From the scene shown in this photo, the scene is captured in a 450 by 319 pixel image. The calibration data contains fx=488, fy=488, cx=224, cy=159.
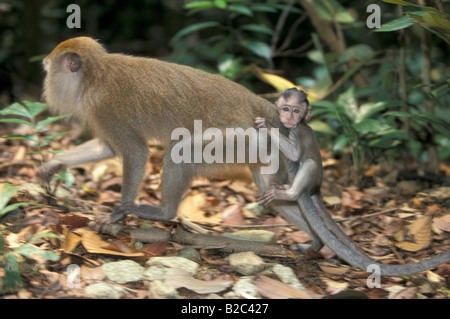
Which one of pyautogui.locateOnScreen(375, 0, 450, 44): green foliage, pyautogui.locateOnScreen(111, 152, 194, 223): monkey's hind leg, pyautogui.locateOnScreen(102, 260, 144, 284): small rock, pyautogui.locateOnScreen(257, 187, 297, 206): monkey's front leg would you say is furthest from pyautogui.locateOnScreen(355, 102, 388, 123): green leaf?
pyautogui.locateOnScreen(102, 260, 144, 284): small rock

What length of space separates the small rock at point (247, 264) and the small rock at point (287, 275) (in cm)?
12

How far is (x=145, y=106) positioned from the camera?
4.96 metres

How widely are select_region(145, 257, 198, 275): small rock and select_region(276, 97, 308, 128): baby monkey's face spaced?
4.95 feet

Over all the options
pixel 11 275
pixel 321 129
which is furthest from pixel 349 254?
pixel 321 129

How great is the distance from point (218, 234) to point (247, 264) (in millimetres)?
1008

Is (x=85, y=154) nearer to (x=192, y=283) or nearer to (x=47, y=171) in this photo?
(x=47, y=171)

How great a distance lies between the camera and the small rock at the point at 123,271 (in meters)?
3.63

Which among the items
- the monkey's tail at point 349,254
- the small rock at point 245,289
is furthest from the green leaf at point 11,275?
the monkey's tail at point 349,254

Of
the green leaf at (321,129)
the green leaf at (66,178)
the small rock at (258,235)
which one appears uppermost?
the green leaf at (321,129)

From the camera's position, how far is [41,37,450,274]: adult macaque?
484 cm

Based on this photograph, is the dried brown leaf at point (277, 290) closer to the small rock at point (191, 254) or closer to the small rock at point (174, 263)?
the small rock at point (174, 263)
